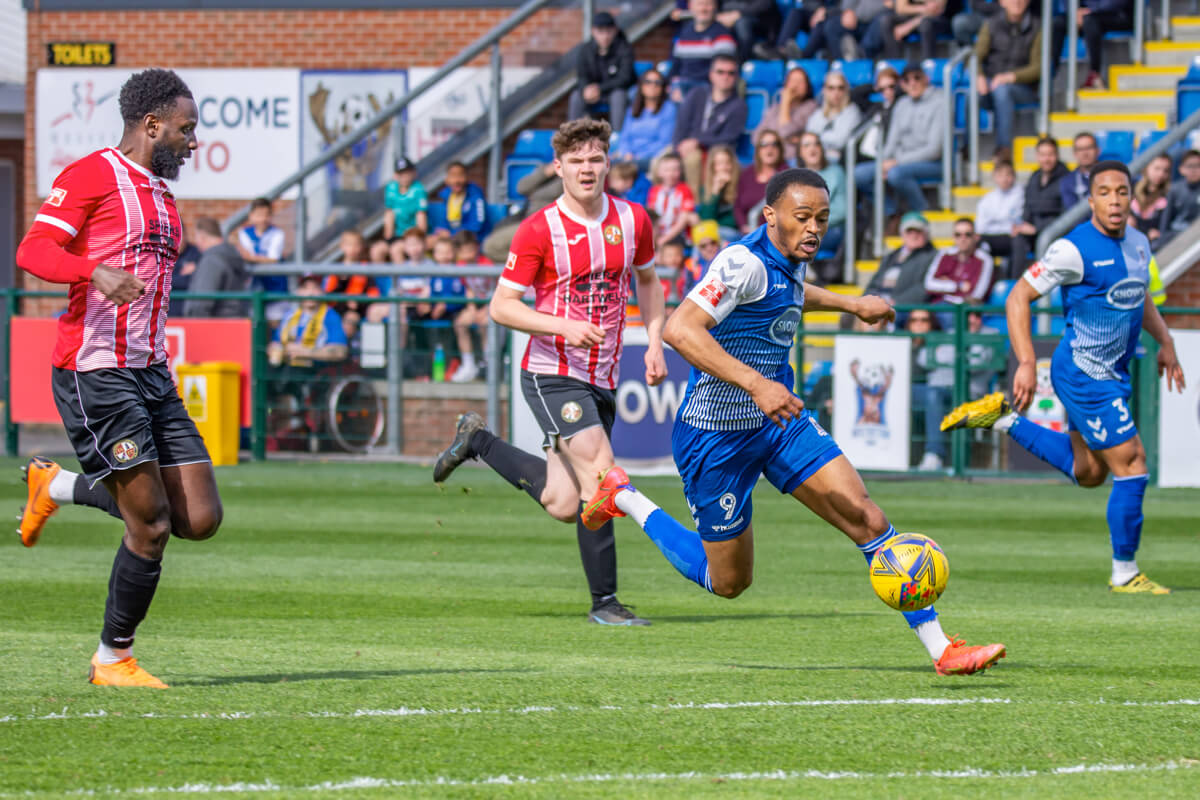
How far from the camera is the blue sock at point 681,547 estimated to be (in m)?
6.98

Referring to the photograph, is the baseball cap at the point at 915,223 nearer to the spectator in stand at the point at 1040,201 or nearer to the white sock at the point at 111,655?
the spectator in stand at the point at 1040,201

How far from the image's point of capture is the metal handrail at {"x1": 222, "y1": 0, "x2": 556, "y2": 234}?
68.4 feet

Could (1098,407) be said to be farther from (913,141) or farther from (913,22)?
(913,22)

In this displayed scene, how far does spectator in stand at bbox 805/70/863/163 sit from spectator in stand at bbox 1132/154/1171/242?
3.39 m

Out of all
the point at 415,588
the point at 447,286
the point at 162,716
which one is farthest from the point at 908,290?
the point at 162,716

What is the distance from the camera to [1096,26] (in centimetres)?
1942

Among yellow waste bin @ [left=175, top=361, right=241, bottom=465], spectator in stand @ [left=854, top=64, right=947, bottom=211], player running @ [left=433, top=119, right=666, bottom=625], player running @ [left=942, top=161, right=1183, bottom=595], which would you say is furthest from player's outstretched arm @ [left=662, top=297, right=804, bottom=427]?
spectator in stand @ [left=854, top=64, right=947, bottom=211]

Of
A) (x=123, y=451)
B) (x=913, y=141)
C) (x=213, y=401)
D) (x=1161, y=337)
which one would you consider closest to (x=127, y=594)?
(x=123, y=451)

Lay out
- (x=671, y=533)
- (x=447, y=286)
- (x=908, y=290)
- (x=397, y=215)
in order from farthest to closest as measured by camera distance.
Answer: (x=397, y=215) < (x=447, y=286) < (x=908, y=290) < (x=671, y=533)

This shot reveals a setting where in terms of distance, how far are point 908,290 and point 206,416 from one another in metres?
7.02

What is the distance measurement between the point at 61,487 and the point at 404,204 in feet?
44.0

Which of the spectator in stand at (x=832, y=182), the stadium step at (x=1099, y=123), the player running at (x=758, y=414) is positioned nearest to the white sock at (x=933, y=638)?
the player running at (x=758, y=414)

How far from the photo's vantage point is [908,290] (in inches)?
662

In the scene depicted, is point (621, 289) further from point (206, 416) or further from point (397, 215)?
point (397, 215)
